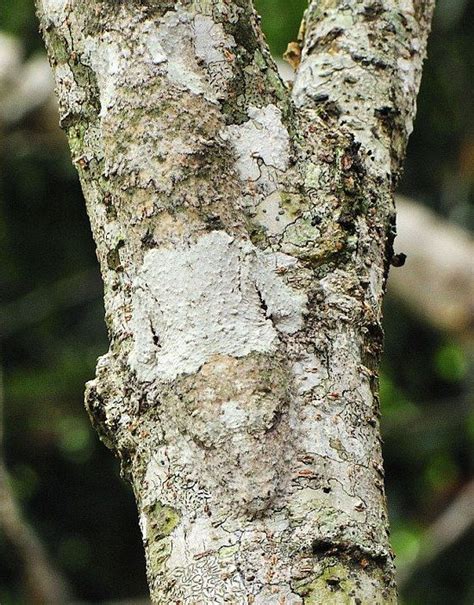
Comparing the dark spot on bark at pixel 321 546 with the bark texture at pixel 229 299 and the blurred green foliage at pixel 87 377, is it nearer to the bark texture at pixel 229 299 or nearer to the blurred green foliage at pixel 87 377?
the bark texture at pixel 229 299

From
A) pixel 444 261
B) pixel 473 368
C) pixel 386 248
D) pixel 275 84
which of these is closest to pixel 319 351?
pixel 386 248

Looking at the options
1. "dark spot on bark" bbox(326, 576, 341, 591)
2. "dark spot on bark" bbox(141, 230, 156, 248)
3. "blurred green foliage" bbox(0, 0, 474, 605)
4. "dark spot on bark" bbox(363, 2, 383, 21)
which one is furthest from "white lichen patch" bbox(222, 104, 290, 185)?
"blurred green foliage" bbox(0, 0, 474, 605)

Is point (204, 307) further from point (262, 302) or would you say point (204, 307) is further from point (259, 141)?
point (259, 141)

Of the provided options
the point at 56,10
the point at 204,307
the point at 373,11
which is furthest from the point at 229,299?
the point at 373,11

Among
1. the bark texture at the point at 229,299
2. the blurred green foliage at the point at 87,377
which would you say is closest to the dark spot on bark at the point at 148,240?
the bark texture at the point at 229,299

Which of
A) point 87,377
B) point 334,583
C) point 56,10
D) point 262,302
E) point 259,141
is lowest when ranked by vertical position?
point 334,583

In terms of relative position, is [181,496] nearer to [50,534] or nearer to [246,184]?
[246,184]
